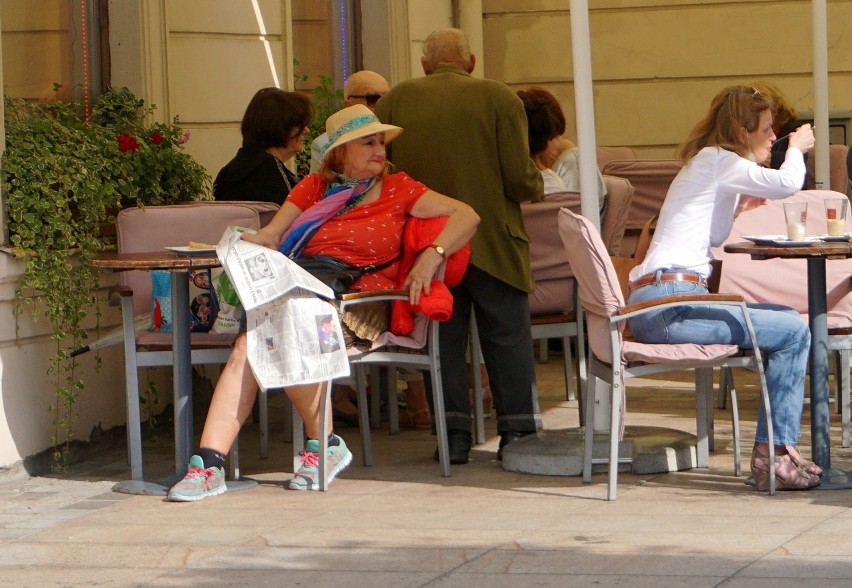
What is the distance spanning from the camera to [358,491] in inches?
209

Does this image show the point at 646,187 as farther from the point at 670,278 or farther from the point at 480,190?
the point at 670,278

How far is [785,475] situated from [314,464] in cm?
161

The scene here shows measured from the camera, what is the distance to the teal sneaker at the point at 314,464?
17.6 feet

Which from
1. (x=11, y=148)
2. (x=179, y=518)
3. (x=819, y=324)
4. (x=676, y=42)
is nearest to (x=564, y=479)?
(x=819, y=324)

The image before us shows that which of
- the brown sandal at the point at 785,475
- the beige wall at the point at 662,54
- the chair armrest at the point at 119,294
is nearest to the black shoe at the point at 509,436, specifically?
the brown sandal at the point at 785,475

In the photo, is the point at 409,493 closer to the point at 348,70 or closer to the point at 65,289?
the point at 65,289

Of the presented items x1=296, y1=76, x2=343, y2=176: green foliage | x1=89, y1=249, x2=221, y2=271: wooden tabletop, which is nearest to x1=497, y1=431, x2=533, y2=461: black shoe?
x1=89, y1=249, x2=221, y2=271: wooden tabletop

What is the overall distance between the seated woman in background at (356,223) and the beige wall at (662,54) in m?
5.40

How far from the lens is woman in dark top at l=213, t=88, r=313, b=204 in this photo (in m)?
6.64

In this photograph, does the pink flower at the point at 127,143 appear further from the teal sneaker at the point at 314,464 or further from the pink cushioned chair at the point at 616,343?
the pink cushioned chair at the point at 616,343

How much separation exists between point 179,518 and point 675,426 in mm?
2429

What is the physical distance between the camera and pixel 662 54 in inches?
424

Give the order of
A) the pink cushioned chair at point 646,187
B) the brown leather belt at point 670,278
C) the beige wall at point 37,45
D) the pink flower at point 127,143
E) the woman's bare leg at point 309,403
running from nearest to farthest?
the brown leather belt at point 670,278 < the woman's bare leg at point 309,403 < the pink flower at point 127,143 < the beige wall at point 37,45 < the pink cushioned chair at point 646,187

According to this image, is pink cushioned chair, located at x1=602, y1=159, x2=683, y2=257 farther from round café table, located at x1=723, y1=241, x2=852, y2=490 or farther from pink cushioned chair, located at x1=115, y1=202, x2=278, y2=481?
round café table, located at x1=723, y1=241, x2=852, y2=490
